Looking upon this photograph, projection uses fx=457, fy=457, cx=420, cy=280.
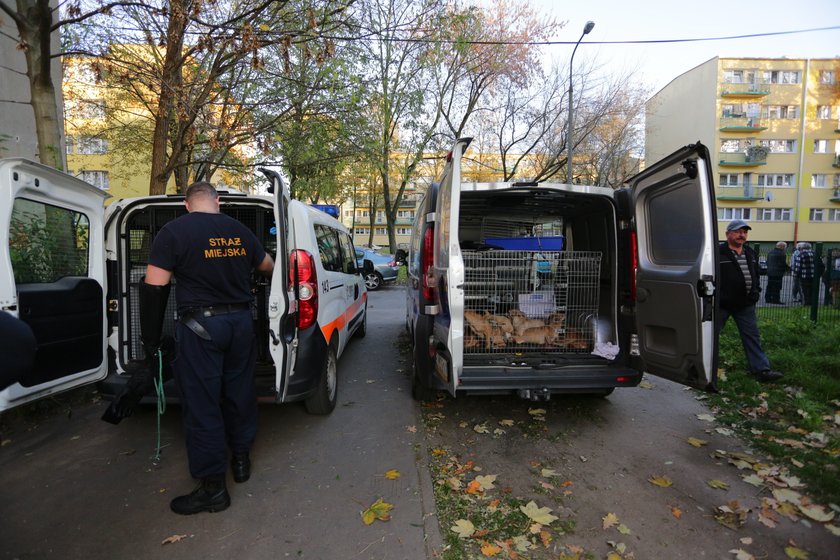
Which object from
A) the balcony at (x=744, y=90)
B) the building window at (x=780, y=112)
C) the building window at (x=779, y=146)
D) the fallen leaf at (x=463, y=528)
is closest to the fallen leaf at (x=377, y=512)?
the fallen leaf at (x=463, y=528)

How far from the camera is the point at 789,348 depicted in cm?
598

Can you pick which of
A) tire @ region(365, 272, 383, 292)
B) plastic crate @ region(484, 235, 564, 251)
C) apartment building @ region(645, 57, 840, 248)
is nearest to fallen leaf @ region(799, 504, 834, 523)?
plastic crate @ region(484, 235, 564, 251)

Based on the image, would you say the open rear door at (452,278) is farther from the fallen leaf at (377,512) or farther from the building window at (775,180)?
the building window at (775,180)

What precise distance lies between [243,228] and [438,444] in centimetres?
228

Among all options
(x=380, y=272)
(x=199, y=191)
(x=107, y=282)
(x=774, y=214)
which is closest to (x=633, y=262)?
(x=199, y=191)

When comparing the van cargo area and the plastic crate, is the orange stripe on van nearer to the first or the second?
the van cargo area

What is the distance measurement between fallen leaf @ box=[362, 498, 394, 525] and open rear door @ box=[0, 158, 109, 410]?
216 centimetres

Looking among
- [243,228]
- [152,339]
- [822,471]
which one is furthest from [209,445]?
[822,471]

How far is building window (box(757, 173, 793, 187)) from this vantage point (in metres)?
40.2

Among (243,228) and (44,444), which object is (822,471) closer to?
(243,228)

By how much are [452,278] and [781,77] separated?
51272 mm

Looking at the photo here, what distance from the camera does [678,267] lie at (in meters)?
3.59

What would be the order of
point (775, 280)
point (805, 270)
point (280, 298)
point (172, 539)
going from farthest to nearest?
point (775, 280)
point (805, 270)
point (280, 298)
point (172, 539)

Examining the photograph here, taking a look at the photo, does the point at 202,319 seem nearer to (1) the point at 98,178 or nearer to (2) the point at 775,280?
(2) the point at 775,280
